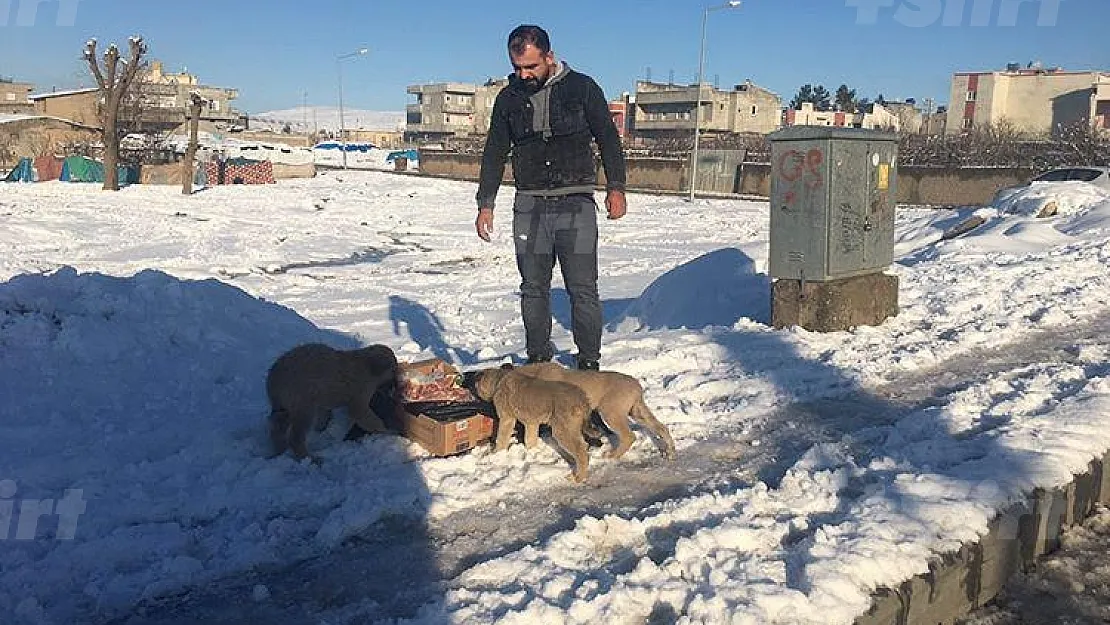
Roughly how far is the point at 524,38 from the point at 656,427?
2427 millimetres

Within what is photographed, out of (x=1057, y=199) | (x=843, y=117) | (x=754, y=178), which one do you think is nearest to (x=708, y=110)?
(x=843, y=117)

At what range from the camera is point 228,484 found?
159 inches

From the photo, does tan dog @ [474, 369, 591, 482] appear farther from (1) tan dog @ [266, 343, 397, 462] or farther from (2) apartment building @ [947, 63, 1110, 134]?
(2) apartment building @ [947, 63, 1110, 134]

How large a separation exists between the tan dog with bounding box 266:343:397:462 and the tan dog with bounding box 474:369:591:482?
0.67m

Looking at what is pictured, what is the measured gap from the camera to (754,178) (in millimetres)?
40188

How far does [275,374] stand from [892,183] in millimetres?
6603

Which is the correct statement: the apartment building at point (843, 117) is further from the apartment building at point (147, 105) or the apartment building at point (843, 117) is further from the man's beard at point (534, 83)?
the man's beard at point (534, 83)

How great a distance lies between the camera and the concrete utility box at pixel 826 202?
7.69 metres

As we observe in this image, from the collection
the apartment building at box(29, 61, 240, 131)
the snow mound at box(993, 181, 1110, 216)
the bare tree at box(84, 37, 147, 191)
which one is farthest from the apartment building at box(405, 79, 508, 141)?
the snow mound at box(993, 181, 1110, 216)

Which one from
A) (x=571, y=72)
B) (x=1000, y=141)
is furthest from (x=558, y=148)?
(x=1000, y=141)

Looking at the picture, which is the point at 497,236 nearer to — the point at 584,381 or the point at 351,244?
the point at 351,244

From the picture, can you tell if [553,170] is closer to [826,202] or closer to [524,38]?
[524,38]

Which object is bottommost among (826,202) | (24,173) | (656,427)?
(656,427)

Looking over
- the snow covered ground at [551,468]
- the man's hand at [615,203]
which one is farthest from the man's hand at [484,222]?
the snow covered ground at [551,468]
